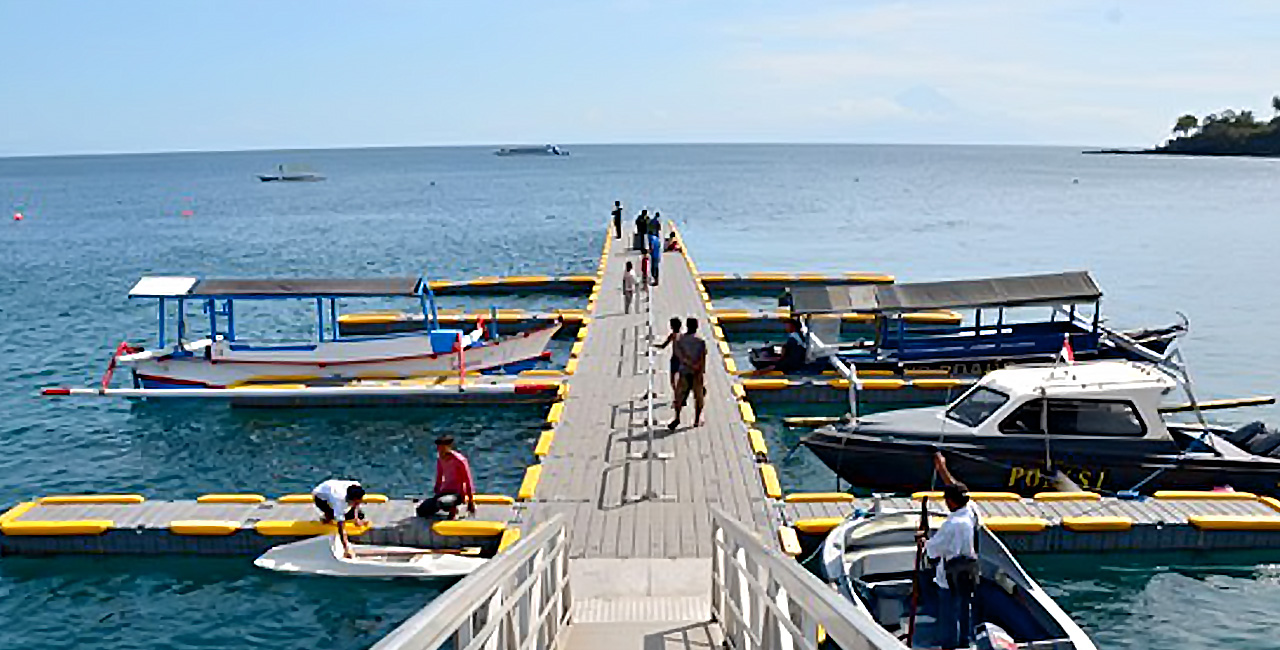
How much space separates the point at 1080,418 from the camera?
1533 centimetres

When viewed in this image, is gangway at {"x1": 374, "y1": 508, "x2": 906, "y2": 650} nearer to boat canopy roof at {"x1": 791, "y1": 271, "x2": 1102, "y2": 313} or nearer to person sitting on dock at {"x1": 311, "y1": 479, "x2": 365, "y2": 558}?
person sitting on dock at {"x1": 311, "y1": 479, "x2": 365, "y2": 558}

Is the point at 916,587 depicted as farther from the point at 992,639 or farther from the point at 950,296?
the point at 950,296

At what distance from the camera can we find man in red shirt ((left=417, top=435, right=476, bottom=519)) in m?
13.1

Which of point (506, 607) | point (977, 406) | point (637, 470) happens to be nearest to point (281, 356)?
point (637, 470)

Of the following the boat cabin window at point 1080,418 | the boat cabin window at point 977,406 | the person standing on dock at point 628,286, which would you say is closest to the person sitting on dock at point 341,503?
the boat cabin window at point 977,406

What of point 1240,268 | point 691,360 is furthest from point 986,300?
point 1240,268

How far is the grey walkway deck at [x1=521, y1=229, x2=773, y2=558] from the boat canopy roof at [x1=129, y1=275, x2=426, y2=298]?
17.2 ft

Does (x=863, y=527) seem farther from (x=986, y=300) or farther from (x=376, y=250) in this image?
(x=376, y=250)

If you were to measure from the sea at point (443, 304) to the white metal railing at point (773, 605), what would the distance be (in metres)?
5.83

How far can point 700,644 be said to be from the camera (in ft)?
26.1

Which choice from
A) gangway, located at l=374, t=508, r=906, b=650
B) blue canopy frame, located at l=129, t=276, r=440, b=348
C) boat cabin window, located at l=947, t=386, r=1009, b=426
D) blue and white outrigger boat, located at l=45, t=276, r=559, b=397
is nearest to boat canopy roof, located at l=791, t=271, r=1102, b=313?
boat cabin window, located at l=947, t=386, r=1009, b=426

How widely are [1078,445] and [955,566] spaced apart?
6.89m

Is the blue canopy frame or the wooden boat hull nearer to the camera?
the blue canopy frame

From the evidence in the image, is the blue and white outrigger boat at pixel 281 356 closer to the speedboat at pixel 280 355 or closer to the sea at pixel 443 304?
the speedboat at pixel 280 355
